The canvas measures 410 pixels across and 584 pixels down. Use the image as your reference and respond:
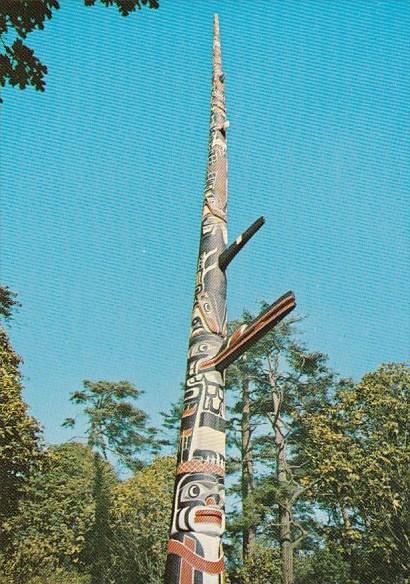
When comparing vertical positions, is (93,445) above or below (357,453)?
above

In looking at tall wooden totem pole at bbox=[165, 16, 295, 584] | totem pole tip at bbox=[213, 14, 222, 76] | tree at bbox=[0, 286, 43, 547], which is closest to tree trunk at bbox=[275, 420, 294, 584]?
tree at bbox=[0, 286, 43, 547]

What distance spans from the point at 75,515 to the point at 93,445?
6.53m

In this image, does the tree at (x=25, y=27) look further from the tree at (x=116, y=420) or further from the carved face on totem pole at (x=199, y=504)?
the tree at (x=116, y=420)

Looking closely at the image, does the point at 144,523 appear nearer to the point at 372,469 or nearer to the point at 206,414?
the point at 372,469

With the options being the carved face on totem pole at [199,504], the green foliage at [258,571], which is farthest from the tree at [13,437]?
the carved face on totem pole at [199,504]

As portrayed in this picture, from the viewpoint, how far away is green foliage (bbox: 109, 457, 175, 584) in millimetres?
15750

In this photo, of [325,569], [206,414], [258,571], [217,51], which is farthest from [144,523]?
[217,51]

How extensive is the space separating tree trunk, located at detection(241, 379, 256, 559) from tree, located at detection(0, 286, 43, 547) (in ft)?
30.2

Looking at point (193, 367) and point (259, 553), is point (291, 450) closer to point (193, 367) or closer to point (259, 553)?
point (259, 553)

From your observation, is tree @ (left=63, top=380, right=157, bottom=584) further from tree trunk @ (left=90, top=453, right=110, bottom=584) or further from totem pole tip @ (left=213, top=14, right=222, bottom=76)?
totem pole tip @ (left=213, top=14, right=222, bottom=76)

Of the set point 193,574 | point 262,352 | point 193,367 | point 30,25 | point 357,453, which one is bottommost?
point 193,574

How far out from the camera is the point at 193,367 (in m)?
4.39

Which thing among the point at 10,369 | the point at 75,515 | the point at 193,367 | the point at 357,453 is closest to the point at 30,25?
the point at 193,367

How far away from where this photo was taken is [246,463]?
75.3 ft
